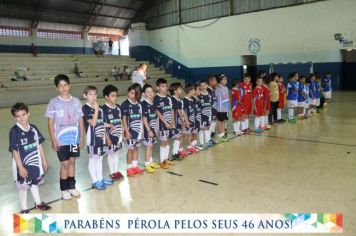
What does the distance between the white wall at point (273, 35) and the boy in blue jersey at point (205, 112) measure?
10.8 meters

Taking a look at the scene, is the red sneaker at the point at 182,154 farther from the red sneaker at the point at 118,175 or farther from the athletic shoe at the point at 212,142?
the red sneaker at the point at 118,175

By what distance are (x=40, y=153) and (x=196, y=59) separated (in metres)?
17.3

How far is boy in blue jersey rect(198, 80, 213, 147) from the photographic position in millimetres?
5176

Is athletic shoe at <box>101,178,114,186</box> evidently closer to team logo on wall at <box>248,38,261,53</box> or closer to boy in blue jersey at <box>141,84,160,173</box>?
boy in blue jersey at <box>141,84,160,173</box>

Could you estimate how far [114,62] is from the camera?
20.1m

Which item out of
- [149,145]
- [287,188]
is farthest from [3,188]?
[287,188]

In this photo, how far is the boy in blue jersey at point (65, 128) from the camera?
3191 millimetres

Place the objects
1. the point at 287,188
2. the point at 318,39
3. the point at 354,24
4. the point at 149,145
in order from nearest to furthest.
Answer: the point at 287,188, the point at 149,145, the point at 354,24, the point at 318,39

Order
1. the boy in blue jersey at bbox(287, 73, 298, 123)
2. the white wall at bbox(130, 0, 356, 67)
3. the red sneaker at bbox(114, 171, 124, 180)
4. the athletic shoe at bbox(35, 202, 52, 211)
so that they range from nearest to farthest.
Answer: the athletic shoe at bbox(35, 202, 52, 211) < the red sneaker at bbox(114, 171, 124, 180) < the boy in blue jersey at bbox(287, 73, 298, 123) < the white wall at bbox(130, 0, 356, 67)

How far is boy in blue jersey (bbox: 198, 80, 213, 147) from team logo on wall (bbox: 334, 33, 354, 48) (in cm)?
1068

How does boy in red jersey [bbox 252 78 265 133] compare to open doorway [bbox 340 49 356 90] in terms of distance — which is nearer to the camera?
boy in red jersey [bbox 252 78 265 133]

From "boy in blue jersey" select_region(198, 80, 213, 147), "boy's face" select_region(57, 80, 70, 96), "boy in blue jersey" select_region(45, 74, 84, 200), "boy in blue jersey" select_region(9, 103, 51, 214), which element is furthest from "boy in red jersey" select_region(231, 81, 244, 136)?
"boy in blue jersey" select_region(9, 103, 51, 214)

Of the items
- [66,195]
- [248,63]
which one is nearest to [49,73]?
[248,63]

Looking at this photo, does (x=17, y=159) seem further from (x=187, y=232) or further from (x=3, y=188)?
(x=187, y=232)
